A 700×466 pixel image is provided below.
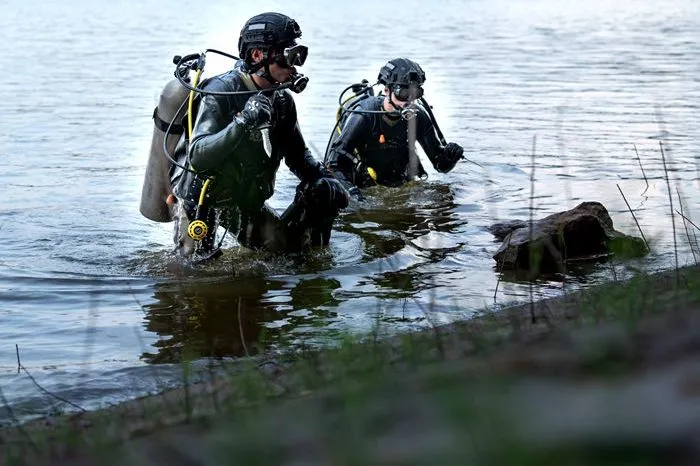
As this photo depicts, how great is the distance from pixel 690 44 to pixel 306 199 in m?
19.3

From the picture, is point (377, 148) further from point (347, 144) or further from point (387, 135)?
point (347, 144)

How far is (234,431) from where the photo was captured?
2531 mm

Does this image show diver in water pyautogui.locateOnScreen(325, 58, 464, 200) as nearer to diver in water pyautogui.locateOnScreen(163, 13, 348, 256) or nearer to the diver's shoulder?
diver in water pyautogui.locateOnScreen(163, 13, 348, 256)

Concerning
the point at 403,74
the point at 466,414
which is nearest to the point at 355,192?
the point at 403,74

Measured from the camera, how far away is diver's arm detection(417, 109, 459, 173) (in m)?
10.6

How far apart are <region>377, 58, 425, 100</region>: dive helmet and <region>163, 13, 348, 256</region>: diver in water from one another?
2.27 m

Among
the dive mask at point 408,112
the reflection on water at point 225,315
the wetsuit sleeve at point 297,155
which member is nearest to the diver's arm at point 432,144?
the dive mask at point 408,112

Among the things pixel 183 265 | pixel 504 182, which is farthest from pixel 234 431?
pixel 504 182

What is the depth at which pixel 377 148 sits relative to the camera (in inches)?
417

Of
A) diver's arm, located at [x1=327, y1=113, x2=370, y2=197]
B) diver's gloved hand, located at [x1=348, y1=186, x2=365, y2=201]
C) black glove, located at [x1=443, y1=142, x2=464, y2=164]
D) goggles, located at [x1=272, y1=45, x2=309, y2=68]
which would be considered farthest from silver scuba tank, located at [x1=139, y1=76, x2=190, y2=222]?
black glove, located at [x1=443, y1=142, x2=464, y2=164]

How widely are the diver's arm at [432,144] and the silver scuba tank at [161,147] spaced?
341cm

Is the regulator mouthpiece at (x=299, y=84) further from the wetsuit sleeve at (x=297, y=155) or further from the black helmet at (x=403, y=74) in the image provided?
the black helmet at (x=403, y=74)

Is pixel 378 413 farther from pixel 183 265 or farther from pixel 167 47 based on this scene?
pixel 167 47

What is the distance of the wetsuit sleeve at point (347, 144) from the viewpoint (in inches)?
407
